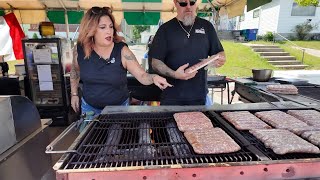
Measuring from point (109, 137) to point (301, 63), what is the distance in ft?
49.6

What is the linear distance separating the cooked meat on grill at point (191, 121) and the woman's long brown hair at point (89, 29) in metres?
1.10

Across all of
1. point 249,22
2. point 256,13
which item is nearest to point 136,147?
point 256,13

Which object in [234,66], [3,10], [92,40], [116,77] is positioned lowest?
[234,66]

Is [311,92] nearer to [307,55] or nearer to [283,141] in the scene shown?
[283,141]

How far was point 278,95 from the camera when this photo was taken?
2.84m

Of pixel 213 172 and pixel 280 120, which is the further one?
pixel 280 120

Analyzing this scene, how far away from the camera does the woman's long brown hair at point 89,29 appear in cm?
230

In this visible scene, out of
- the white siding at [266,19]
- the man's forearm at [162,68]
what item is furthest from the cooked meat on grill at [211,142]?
the white siding at [266,19]

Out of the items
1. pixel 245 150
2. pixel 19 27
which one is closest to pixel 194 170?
pixel 245 150

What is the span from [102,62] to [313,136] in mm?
1872

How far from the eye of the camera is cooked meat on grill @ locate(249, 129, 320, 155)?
1.37 metres

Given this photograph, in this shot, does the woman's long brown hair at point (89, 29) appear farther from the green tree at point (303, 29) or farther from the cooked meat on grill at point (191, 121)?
the green tree at point (303, 29)

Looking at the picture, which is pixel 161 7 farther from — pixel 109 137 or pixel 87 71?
pixel 109 137

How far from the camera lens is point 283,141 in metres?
1.46
